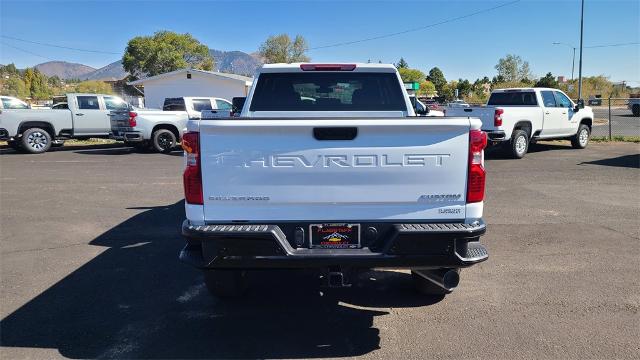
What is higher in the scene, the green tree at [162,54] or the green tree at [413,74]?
the green tree at [162,54]

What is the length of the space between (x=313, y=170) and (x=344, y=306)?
5.29 feet

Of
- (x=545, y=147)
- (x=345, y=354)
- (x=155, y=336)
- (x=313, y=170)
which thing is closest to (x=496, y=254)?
(x=345, y=354)

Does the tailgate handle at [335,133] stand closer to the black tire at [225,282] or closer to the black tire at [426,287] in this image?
the black tire at [225,282]

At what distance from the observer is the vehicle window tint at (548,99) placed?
619 inches

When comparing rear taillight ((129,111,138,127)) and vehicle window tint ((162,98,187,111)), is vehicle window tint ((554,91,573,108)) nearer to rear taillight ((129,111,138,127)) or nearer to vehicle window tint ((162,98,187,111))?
vehicle window tint ((162,98,187,111))

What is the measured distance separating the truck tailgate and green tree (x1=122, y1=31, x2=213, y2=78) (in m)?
89.9

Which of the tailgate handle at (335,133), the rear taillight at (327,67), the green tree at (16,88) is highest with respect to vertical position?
the green tree at (16,88)

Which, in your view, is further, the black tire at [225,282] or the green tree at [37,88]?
the green tree at [37,88]

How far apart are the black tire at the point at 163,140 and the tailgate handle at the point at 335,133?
14.8 metres

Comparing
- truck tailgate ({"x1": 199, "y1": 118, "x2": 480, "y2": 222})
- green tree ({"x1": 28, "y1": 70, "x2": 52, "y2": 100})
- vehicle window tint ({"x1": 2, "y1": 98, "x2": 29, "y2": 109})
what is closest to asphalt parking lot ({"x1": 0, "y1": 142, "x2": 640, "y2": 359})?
truck tailgate ({"x1": 199, "y1": 118, "x2": 480, "y2": 222})

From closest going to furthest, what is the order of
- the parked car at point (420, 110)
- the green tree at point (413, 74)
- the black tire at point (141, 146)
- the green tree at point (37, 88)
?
1. the parked car at point (420, 110)
2. the black tire at point (141, 146)
3. the green tree at point (37, 88)
4. the green tree at point (413, 74)

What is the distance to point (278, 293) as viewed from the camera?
487 centimetres

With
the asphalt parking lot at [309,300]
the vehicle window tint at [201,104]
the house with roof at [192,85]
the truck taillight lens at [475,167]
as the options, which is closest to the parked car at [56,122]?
the vehicle window tint at [201,104]

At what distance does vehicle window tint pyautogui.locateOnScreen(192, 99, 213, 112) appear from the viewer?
19.4 m
